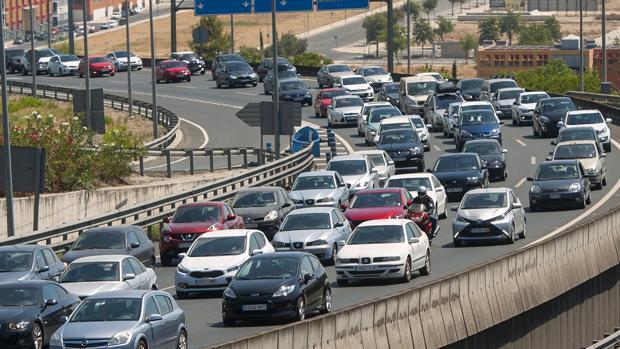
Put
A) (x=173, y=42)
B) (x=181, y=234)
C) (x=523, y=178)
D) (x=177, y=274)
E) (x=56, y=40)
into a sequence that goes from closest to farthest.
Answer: (x=177, y=274) < (x=181, y=234) < (x=523, y=178) < (x=173, y=42) < (x=56, y=40)

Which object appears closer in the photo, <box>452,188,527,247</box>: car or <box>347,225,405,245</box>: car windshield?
<box>347,225,405,245</box>: car windshield

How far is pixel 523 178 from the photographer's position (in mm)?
53531

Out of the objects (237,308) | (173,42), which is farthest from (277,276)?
(173,42)

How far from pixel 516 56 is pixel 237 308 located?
142 m

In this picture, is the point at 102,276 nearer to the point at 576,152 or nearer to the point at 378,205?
the point at 378,205

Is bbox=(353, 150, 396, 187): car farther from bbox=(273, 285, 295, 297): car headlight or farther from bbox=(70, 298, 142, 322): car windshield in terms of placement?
bbox=(70, 298, 142, 322): car windshield

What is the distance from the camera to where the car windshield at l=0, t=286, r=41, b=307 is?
24.0 meters

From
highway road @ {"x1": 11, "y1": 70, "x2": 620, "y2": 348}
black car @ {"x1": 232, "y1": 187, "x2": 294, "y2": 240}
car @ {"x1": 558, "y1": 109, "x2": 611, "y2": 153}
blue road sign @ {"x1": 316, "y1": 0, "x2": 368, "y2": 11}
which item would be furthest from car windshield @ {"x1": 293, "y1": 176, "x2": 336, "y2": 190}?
blue road sign @ {"x1": 316, "y1": 0, "x2": 368, "y2": 11}

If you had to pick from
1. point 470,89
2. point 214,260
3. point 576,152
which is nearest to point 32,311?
point 214,260

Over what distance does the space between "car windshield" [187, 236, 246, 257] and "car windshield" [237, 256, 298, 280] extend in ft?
11.8

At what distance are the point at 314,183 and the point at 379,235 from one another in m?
12.2

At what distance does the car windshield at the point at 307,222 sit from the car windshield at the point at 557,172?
10655 millimetres

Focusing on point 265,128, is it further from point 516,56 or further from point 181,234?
point 516,56

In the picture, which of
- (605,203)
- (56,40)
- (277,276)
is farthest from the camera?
(56,40)
